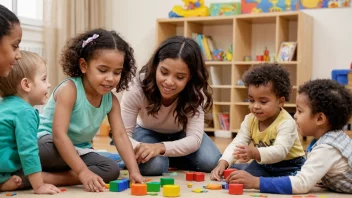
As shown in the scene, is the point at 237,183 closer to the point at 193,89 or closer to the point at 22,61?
the point at 193,89


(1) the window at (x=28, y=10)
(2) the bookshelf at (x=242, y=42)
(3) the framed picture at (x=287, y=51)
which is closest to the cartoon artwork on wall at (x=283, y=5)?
(2) the bookshelf at (x=242, y=42)

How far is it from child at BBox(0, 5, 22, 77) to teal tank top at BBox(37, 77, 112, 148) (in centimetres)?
33

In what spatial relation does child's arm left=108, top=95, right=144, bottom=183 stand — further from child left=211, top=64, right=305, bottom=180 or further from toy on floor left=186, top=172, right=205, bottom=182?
child left=211, top=64, right=305, bottom=180

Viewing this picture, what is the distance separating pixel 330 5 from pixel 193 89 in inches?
103

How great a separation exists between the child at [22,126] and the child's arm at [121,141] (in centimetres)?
31

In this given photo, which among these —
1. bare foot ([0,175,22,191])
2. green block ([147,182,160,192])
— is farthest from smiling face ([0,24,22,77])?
green block ([147,182,160,192])

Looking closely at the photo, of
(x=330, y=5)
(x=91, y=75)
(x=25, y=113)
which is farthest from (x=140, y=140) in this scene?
(x=330, y=5)

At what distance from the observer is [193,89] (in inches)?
87.3

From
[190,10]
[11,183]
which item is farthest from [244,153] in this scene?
[190,10]

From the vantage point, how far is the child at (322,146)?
67.9 inches

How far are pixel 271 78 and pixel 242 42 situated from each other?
8.75 ft

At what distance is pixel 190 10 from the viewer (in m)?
4.79

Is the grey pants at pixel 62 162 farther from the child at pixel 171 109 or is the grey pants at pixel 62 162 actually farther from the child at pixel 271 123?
the child at pixel 271 123

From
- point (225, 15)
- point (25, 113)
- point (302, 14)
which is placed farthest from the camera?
point (225, 15)
